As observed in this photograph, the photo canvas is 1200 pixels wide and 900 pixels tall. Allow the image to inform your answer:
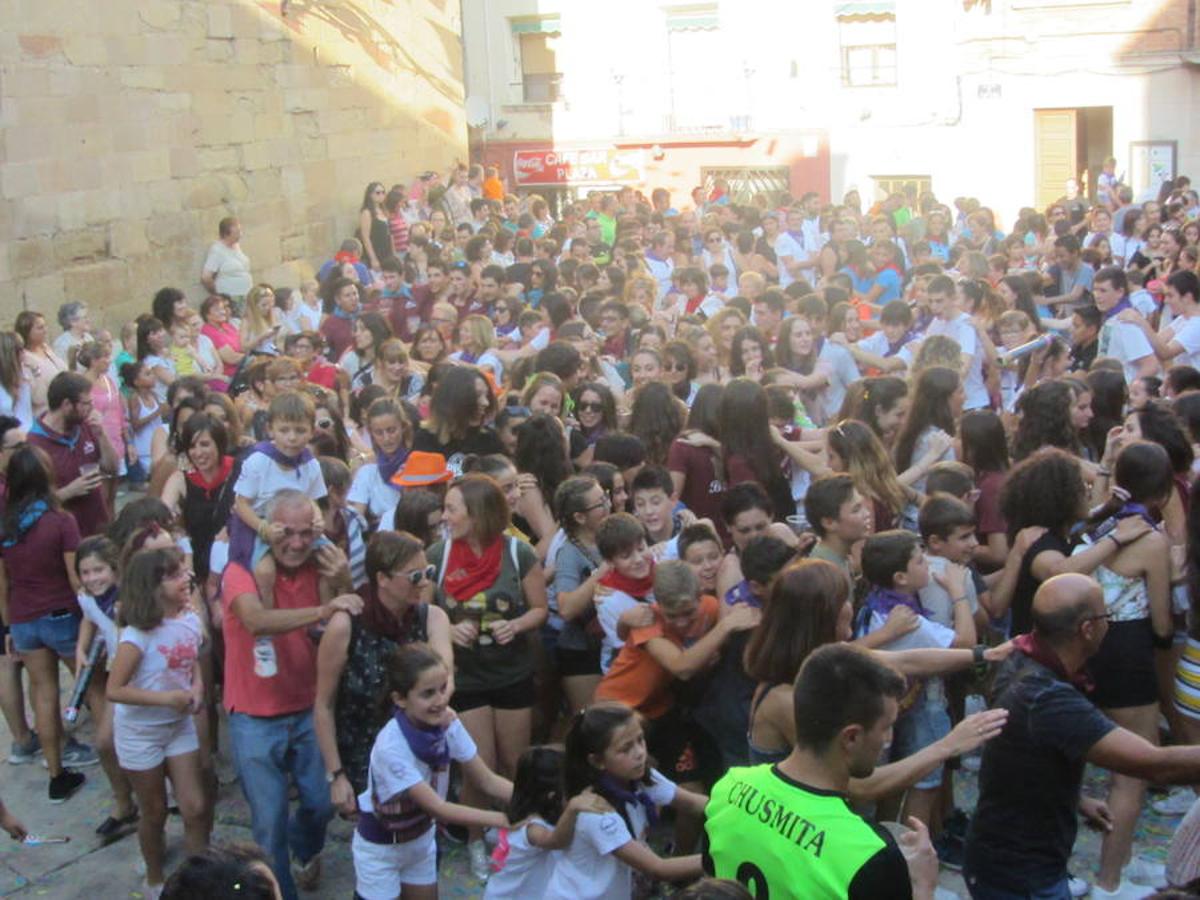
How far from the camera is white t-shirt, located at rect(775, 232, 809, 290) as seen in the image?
47.7 feet

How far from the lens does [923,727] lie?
5035 mm

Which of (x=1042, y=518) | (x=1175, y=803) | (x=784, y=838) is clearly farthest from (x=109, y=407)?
(x=784, y=838)

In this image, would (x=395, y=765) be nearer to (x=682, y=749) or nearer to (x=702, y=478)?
(x=682, y=749)

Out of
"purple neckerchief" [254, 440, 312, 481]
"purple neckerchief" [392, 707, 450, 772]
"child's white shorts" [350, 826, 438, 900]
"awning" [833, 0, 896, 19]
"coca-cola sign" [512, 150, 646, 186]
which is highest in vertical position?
"awning" [833, 0, 896, 19]

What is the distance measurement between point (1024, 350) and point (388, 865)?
5.72 meters

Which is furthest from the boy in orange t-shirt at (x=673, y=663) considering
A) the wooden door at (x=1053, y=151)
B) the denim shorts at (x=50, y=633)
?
the wooden door at (x=1053, y=151)

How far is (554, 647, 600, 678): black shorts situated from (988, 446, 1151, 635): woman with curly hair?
1633mm

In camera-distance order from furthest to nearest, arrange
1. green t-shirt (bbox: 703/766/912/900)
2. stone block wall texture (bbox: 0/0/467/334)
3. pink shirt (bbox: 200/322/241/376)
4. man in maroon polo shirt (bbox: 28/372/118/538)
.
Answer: stone block wall texture (bbox: 0/0/467/334)
pink shirt (bbox: 200/322/241/376)
man in maroon polo shirt (bbox: 28/372/118/538)
green t-shirt (bbox: 703/766/912/900)

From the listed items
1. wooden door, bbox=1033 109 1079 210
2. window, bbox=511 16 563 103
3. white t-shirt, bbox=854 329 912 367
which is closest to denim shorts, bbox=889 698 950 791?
white t-shirt, bbox=854 329 912 367

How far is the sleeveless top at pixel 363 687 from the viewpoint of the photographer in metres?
5.16

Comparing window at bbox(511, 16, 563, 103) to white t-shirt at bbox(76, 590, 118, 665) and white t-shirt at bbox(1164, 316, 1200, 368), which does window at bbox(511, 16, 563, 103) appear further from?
white t-shirt at bbox(76, 590, 118, 665)

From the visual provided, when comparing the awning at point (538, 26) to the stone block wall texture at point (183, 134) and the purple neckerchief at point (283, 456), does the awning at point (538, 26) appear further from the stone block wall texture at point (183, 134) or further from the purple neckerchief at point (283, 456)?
the purple neckerchief at point (283, 456)

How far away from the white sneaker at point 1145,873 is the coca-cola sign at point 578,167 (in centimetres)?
2213

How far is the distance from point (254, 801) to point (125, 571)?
101 cm
